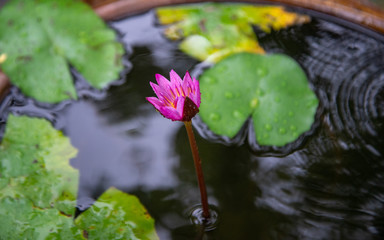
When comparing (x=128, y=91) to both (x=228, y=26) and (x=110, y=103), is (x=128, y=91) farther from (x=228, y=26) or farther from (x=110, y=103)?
(x=228, y=26)

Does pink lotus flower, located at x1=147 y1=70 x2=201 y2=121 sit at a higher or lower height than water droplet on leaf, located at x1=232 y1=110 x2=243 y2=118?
higher

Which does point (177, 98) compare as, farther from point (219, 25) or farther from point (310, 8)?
point (310, 8)

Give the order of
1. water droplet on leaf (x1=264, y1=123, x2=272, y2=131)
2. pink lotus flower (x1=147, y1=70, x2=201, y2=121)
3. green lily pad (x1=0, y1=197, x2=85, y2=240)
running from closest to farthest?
1. pink lotus flower (x1=147, y1=70, x2=201, y2=121)
2. green lily pad (x1=0, y1=197, x2=85, y2=240)
3. water droplet on leaf (x1=264, y1=123, x2=272, y2=131)

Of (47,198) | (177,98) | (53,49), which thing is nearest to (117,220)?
(47,198)

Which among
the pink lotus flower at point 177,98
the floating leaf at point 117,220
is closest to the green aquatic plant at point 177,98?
the pink lotus flower at point 177,98

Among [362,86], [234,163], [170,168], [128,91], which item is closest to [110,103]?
[128,91]

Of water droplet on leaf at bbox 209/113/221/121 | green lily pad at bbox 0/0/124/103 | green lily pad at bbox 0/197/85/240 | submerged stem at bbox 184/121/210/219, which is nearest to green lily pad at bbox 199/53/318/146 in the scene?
water droplet on leaf at bbox 209/113/221/121

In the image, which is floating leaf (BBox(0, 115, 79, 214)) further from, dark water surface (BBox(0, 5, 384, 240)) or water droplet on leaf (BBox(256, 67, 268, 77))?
water droplet on leaf (BBox(256, 67, 268, 77))

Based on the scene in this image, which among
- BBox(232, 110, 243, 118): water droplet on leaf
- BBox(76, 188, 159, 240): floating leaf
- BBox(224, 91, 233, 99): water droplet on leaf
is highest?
BBox(224, 91, 233, 99): water droplet on leaf
